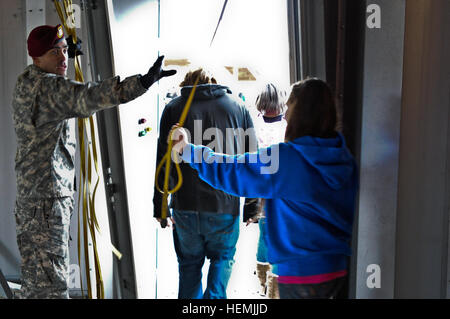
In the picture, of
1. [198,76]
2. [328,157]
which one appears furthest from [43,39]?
[328,157]

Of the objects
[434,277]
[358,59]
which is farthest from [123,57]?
[434,277]

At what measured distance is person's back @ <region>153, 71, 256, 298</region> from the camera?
2.47 metres

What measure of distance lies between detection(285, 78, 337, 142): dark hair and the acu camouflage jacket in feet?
2.71

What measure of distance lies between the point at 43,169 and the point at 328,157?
3.84 feet

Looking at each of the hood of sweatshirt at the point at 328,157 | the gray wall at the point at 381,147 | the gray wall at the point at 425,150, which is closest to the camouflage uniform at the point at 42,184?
the hood of sweatshirt at the point at 328,157

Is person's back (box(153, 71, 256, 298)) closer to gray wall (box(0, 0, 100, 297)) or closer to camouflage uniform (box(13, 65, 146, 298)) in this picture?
camouflage uniform (box(13, 65, 146, 298))

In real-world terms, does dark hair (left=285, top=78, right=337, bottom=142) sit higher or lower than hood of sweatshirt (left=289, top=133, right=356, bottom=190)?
higher

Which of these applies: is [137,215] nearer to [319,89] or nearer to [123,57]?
[123,57]

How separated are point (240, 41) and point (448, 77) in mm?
975

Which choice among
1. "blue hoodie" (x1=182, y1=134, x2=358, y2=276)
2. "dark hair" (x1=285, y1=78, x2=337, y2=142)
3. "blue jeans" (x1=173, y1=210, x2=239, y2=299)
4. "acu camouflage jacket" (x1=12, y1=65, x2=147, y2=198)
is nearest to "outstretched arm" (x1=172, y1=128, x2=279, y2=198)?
"blue hoodie" (x1=182, y1=134, x2=358, y2=276)

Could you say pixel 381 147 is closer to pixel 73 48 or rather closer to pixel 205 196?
pixel 205 196

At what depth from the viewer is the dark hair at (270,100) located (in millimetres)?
2500

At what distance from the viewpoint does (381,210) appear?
2.32 meters
